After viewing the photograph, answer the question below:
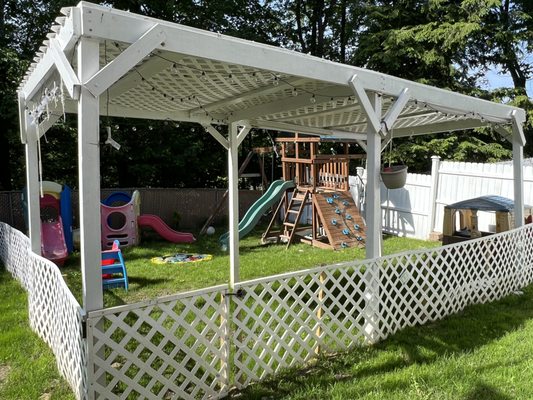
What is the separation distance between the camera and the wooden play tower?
927 cm

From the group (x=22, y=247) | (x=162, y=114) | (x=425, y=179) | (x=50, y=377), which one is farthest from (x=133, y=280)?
(x=425, y=179)

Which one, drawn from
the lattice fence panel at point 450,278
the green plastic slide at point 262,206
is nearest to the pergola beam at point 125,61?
the lattice fence panel at point 450,278

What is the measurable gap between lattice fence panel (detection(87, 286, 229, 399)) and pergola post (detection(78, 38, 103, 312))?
0.68ft

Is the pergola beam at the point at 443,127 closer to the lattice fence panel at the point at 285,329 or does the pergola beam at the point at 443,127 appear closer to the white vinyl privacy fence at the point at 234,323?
the white vinyl privacy fence at the point at 234,323

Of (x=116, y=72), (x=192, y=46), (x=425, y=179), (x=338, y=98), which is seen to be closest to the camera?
(x=116, y=72)

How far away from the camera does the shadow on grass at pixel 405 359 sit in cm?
316

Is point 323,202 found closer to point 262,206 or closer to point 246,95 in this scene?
point 262,206

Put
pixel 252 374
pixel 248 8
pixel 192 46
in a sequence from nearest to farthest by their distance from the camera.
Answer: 1. pixel 192 46
2. pixel 252 374
3. pixel 248 8

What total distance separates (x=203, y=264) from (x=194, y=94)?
11.6ft

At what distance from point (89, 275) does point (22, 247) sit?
384 cm

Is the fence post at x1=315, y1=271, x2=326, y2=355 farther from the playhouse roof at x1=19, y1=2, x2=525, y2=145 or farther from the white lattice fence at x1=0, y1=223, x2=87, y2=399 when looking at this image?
the white lattice fence at x1=0, y1=223, x2=87, y2=399

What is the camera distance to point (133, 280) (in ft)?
21.3

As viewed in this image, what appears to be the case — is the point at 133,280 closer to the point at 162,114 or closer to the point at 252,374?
the point at 162,114


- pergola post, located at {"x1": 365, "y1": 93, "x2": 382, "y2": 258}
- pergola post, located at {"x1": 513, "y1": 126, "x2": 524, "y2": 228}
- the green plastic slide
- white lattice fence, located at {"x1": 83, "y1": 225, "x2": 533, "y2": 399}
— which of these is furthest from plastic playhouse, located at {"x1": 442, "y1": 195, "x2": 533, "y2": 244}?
the green plastic slide
